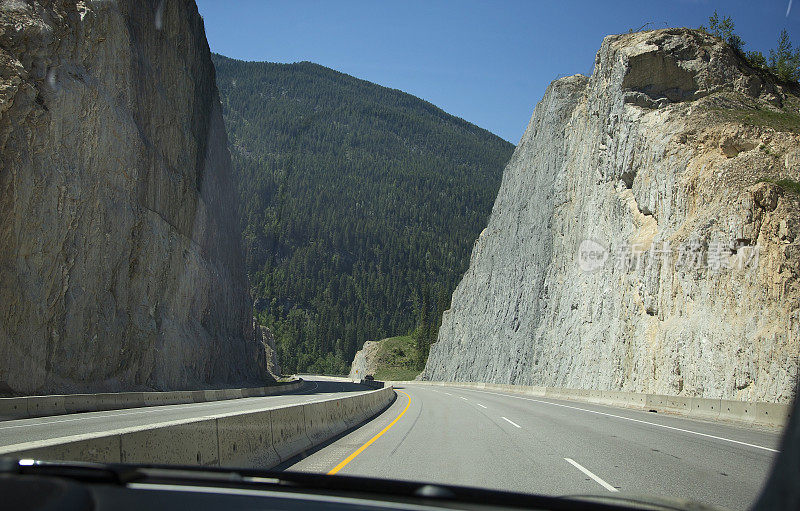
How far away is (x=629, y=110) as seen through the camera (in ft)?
135

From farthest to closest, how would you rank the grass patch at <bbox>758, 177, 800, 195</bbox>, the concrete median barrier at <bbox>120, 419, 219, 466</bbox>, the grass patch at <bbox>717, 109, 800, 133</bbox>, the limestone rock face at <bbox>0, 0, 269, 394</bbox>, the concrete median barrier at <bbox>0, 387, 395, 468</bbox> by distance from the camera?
1. the grass patch at <bbox>717, 109, 800, 133</bbox>
2. the grass patch at <bbox>758, 177, 800, 195</bbox>
3. the limestone rock face at <bbox>0, 0, 269, 394</bbox>
4. the concrete median barrier at <bbox>120, 419, 219, 466</bbox>
5. the concrete median barrier at <bbox>0, 387, 395, 468</bbox>

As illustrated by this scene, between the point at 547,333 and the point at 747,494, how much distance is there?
4439 centimetres

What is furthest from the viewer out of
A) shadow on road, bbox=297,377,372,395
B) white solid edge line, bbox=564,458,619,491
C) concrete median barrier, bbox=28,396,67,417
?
shadow on road, bbox=297,377,372,395

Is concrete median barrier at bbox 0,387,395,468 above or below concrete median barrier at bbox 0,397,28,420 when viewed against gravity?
above

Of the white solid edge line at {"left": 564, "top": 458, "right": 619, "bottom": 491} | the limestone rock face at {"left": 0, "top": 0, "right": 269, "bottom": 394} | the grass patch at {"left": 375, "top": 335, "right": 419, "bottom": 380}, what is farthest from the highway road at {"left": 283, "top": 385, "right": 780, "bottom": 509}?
the grass patch at {"left": 375, "top": 335, "right": 419, "bottom": 380}

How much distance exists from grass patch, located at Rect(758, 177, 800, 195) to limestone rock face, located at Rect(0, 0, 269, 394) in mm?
31005

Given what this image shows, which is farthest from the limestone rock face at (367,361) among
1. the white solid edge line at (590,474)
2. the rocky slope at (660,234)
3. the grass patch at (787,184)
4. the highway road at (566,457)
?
the white solid edge line at (590,474)

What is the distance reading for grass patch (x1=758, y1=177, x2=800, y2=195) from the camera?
2577 centimetres

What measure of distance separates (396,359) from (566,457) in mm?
116431

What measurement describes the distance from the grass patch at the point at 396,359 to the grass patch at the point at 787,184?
89.4 metres

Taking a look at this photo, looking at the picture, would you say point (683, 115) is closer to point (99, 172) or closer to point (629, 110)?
point (629, 110)

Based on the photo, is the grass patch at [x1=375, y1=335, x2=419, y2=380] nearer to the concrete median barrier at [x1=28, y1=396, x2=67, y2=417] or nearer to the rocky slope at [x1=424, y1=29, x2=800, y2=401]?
the rocky slope at [x1=424, y1=29, x2=800, y2=401]

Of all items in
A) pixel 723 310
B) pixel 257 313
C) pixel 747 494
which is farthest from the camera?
pixel 257 313

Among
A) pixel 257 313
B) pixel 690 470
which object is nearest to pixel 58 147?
pixel 690 470
